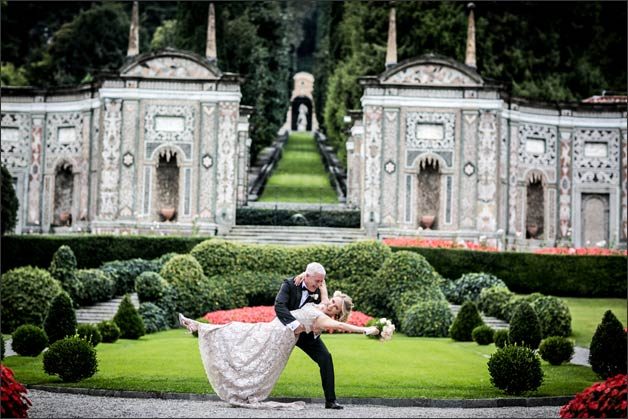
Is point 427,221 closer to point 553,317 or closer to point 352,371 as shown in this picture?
point 553,317

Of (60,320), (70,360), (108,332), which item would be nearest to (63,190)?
(108,332)

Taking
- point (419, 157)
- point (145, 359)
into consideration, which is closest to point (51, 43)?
point (419, 157)

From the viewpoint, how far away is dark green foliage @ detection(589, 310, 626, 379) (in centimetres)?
1589

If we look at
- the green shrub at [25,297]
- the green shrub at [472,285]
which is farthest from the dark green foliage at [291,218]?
the green shrub at [25,297]

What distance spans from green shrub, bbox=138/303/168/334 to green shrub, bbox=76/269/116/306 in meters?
2.72

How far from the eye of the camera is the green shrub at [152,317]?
77.5ft

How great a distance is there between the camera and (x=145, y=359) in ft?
57.0

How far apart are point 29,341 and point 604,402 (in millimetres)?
10775

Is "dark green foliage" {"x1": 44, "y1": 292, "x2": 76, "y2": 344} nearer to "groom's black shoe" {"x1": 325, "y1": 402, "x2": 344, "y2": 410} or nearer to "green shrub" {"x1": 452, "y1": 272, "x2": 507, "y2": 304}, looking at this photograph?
"groom's black shoe" {"x1": 325, "y1": 402, "x2": 344, "y2": 410}

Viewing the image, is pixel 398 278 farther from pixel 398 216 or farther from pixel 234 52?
pixel 234 52

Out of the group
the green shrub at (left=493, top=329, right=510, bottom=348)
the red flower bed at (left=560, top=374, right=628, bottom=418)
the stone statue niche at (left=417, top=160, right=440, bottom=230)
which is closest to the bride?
the red flower bed at (left=560, top=374, right=628, bottom=418)

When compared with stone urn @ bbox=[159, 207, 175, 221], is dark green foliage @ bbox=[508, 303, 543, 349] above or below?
below

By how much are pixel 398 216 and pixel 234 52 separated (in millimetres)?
14716

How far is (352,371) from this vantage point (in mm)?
16281
